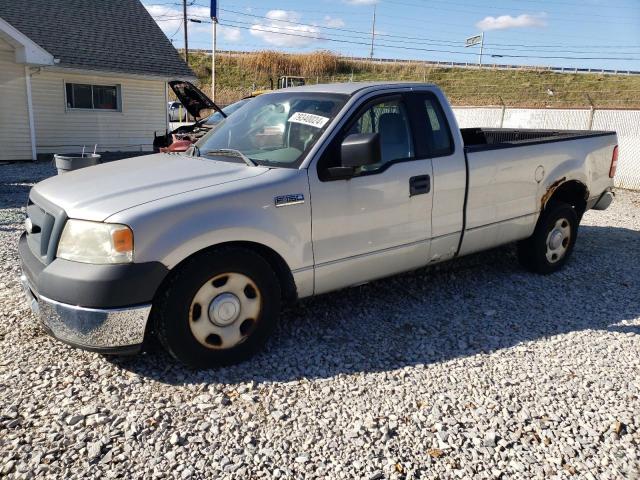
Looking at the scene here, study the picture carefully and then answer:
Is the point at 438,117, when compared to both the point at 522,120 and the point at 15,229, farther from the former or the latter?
the point at 522,120

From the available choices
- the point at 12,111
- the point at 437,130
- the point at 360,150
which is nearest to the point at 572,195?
the point at 437,130

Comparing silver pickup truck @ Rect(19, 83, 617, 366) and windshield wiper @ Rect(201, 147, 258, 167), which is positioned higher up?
windshield wiper @ Rect(201, 147, 258, 167)

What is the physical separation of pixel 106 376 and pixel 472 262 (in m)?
4.06

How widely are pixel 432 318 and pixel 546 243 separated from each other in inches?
71.1

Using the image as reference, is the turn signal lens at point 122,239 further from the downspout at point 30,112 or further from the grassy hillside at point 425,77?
the grassy hillside at point 425,77

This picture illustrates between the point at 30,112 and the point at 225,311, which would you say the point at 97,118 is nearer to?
the point at 30,112

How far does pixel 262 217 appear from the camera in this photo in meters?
3.36

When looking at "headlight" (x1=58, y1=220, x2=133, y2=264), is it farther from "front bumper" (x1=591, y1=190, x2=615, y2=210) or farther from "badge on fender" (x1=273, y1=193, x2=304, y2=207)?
"front bumper" (x1=591, y1=190, x2=615, y2=210)

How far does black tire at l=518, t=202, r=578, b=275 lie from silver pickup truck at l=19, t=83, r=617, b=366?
313 mm

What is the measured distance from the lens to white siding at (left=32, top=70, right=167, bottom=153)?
51.6 ft

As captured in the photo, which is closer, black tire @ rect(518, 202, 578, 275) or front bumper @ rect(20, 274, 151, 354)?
front bumper @ rect(20, 274, 151, 354)

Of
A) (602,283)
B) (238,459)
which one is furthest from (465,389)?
(602,283)

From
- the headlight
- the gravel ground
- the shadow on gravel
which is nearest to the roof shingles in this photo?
the gravel ground

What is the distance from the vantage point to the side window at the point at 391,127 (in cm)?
402
